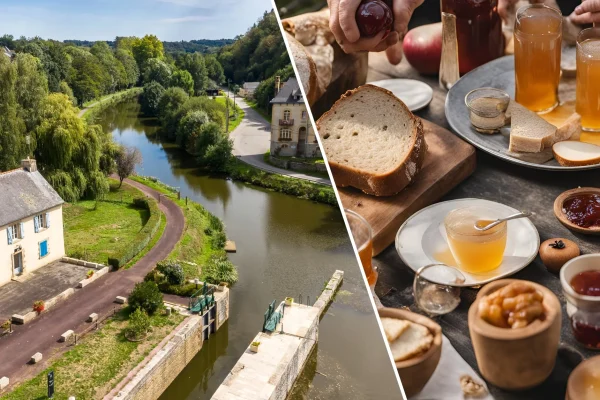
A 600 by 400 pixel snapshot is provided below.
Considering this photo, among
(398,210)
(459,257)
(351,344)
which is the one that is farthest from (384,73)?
(351,344)

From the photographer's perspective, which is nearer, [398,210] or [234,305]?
[398,210]

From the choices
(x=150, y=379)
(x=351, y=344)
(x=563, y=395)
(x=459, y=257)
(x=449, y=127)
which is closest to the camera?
(x=563, y=395)

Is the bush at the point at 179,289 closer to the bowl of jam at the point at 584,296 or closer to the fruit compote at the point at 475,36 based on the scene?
the fruit compote at the point at 475,36

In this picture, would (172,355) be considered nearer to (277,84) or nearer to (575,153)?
(575,153)

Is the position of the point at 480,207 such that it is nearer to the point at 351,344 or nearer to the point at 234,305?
the point at 351,344

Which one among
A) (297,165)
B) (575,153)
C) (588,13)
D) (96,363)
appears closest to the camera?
(575,153)

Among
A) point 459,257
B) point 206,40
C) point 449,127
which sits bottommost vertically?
point 459,257

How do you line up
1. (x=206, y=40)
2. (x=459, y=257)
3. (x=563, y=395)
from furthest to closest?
(x=206, y=40), (x=459, y=257), (x=563, y=395)

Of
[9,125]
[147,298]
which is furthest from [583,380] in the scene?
[9,125]
